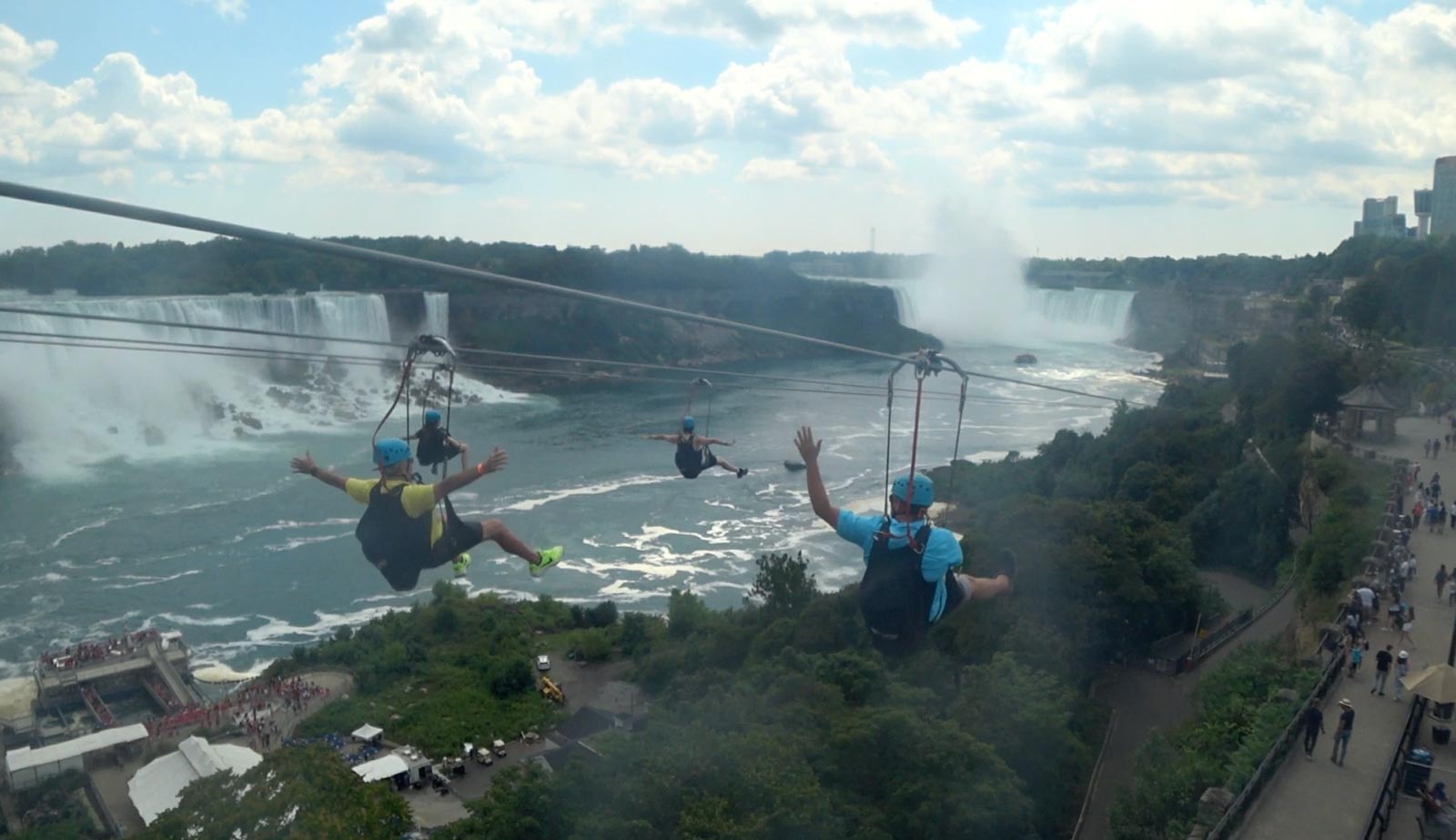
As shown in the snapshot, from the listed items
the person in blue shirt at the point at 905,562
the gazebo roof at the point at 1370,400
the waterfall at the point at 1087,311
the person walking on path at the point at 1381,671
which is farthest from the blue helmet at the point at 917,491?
the waterfall at the point at 1087,311

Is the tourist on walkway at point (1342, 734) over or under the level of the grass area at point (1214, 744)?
over

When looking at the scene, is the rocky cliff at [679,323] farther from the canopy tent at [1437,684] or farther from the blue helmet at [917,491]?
the blue helmet at [917,491]

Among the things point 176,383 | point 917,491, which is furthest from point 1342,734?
point 176,383

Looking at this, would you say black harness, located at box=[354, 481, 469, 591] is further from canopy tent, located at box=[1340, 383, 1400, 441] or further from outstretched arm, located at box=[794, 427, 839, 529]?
canopy tent, located at box=[1340, 383, 1400, 441]

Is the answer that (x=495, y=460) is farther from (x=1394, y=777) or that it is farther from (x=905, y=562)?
(x=1394, y=777)

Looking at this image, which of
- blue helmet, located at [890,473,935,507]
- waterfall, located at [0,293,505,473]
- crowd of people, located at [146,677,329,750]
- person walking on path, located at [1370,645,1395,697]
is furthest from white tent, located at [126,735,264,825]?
waterfall, located at [0,293,505,473]
